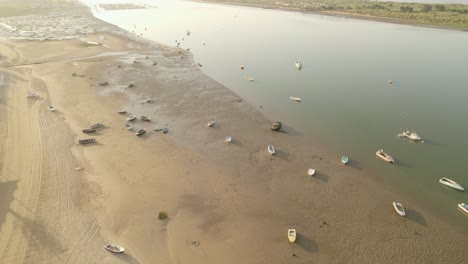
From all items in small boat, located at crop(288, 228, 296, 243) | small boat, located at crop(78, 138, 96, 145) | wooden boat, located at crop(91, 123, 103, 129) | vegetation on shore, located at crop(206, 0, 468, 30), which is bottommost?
small boat, located at crop(288, 228, 296, 243)

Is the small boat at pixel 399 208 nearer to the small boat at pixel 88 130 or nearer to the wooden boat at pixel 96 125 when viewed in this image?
the small boat at pixel 88 130

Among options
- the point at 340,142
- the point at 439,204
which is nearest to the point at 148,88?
the point at 340,142

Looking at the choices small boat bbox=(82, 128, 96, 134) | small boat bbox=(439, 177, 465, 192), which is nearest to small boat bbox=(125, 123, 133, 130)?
small boat bbox=(82, 128, 96, 134)

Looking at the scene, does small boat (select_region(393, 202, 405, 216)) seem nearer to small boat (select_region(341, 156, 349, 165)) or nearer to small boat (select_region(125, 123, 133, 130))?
small boat (select_region(341, 156, 349, 165))

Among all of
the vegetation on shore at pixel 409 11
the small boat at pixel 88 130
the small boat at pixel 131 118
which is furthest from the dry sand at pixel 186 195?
the vegetation on shore at pixel 409 11

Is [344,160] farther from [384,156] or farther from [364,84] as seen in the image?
[364,84]

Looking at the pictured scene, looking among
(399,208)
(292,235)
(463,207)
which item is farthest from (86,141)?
(463,207)
